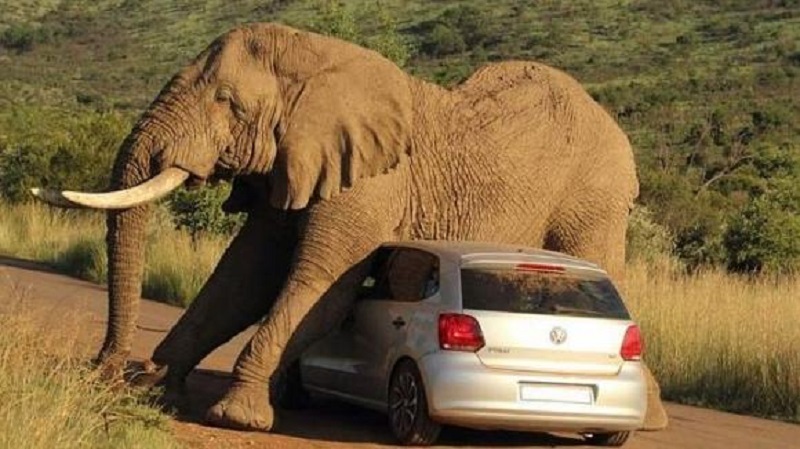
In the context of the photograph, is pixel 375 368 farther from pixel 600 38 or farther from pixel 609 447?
pixel 600 38

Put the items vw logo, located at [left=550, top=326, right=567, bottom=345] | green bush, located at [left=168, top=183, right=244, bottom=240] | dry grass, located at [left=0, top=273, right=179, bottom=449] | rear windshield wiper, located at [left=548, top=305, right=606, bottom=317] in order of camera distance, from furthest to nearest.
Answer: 1. green bush, located at [left=168, top=183, right=244, bottom=240]
2. rear windshield wiper, located at [left=548, top=305, right=606, bottom=317]
3. vw logo, located at [left=550, top=326, right=567, bottom=345]
4. dry grass, located at [left=0, top=273, right=179, bottom=449]

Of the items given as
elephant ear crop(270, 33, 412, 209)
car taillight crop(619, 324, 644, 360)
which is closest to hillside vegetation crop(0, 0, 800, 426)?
car taillight crop(619, 324, 644, 360)

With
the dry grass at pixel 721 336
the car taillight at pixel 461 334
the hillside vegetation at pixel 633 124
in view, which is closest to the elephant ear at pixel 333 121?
the car taillight at pixel 461 334

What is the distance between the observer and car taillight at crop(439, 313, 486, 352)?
29.9 feet

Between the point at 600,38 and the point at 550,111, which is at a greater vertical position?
the point at 550,111

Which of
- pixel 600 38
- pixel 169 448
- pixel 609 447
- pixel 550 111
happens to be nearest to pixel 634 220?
pixel 550 111

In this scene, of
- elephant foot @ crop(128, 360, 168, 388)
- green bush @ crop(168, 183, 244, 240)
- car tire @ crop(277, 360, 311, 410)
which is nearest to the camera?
elephant foot @ crop(128, 360, 168, 388)

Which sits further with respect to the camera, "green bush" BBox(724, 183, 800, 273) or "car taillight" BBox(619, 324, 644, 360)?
"green bush" BBox(724, 183, 800, 273)

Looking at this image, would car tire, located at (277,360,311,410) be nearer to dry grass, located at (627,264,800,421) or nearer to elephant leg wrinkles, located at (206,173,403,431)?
elephant leg wrinkles, located at (206,173,403,431)

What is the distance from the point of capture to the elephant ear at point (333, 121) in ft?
34.3

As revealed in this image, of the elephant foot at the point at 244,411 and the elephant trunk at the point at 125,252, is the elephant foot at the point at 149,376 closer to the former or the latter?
the elephant trunk at the point at 125,252

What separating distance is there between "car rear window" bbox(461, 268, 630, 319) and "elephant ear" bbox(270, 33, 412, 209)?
57.9 inches

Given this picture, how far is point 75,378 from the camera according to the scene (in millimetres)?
8078

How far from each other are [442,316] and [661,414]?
7.09 ft
